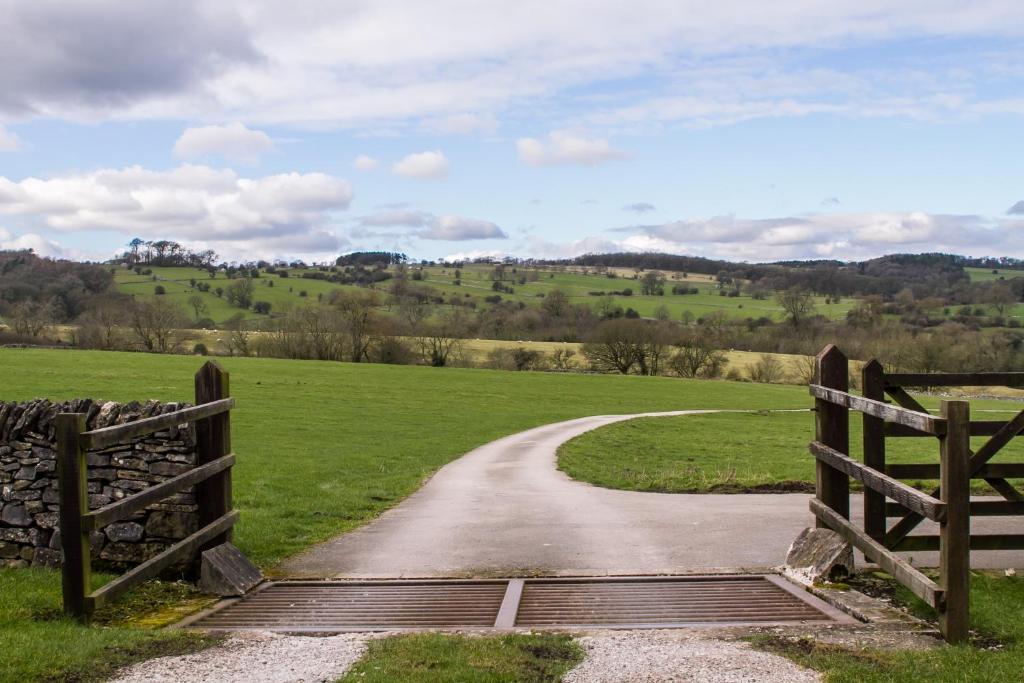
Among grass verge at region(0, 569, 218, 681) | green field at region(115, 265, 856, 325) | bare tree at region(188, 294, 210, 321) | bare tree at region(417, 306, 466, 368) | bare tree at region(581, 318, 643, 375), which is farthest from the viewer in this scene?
green field at region(115, 265, 856, 325)

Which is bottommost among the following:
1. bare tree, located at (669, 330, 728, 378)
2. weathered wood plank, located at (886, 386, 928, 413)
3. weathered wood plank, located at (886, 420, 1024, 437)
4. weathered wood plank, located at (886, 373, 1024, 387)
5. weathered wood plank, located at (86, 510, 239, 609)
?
bare tree, located at (669, 330, 728, 378)

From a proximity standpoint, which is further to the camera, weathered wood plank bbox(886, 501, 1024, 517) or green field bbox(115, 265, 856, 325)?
green field bbox(115, 265, 856, 325)

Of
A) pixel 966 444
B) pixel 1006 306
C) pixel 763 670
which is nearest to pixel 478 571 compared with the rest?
pixel 763 670

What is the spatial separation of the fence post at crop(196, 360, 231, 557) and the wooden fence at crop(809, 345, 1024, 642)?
6.05 meters

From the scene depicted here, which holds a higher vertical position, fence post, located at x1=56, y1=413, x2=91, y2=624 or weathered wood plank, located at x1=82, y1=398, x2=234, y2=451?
weathered wood plank, located at x1=82, y1=398, x2=234, y2=451

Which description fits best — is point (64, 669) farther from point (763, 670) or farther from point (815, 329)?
point (815, 329)

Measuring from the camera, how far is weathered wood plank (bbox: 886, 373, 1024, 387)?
8.24 meters

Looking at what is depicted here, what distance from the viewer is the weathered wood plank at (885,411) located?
257 inches

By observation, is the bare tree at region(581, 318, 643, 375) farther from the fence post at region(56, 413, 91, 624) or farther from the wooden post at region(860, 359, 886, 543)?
the fence post at region(56, 413, 91, 624)

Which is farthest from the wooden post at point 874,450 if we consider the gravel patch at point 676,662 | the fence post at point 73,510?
the fence post at point 73,510

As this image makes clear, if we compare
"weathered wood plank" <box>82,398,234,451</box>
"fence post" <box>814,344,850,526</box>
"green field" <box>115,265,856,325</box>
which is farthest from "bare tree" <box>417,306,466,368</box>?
"fence post" <box>814,344,850,526</box>

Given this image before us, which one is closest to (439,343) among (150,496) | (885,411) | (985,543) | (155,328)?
(155,328)

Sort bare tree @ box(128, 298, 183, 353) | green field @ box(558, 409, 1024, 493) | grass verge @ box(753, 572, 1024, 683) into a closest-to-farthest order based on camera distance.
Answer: grass verge @ box(753, 572, 1024, 683) → green field @ box(558, 409, 1024, 493) → bare tree @ box(128, 298, 183, 353)

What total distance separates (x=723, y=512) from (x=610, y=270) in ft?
559
